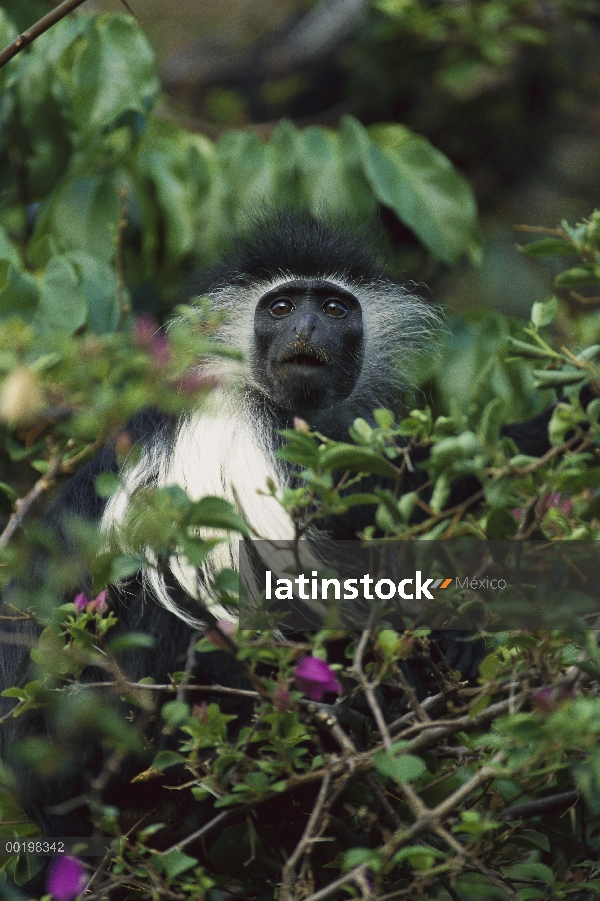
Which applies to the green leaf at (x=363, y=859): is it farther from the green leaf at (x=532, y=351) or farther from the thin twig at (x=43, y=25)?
the thin twig at (x=43, y=25)

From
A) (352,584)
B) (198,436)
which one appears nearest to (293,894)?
(352,584)

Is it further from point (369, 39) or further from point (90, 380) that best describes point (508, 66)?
point (90, 380)

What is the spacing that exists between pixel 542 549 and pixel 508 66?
150 inches

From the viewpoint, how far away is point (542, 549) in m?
1.20

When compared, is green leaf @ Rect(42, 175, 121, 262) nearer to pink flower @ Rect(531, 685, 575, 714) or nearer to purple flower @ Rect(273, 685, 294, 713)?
purple flower @ Rect(273, 685, 294, 713)

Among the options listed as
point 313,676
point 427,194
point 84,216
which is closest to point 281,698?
point 313,676

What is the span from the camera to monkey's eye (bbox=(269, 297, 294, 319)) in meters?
2.27

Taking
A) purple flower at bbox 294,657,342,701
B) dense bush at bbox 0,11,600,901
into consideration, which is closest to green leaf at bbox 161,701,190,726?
dense bush at bbox 0,11,600,901

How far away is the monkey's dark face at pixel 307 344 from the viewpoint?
2.05 meters

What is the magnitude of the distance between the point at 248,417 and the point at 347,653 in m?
0.93

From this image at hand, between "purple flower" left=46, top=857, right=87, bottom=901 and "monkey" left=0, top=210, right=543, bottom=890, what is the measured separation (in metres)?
0.13

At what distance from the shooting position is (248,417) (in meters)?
2.07

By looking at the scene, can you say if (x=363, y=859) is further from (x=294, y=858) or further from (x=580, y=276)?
(x=580, y=276)

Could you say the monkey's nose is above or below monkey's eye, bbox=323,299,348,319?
above
